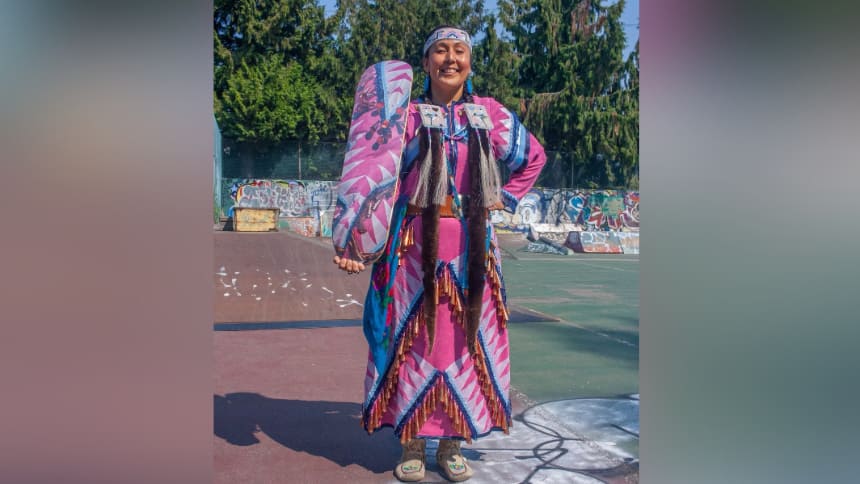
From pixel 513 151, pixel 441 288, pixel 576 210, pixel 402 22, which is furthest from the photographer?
pixel 576 210

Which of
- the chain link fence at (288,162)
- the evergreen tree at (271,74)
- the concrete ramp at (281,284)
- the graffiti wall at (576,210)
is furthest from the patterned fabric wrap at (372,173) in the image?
the graffiti wall at (576,210)

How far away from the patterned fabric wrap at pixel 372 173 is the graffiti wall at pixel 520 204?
17.7 meters

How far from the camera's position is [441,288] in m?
2.75

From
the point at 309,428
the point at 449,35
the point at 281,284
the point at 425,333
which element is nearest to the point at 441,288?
the point at 425,333

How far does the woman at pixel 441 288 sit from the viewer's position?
2.73 meters

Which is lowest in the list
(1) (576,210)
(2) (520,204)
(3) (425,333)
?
(3) (425,333)

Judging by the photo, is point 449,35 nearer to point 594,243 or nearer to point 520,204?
point 594,243

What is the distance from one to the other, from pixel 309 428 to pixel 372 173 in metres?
1.60

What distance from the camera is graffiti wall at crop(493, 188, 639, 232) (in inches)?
907

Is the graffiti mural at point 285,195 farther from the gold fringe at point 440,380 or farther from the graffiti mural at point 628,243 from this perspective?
the gold fringe at point 440,380

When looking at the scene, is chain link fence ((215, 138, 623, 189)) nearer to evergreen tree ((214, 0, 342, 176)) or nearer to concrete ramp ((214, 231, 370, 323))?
evergreen tree ((214, 0, 342, 176))
